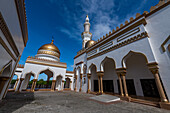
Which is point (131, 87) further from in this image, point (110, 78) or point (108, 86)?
point (108, 86)

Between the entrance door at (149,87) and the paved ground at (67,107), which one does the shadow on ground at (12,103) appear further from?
the entrance door at (149,87)

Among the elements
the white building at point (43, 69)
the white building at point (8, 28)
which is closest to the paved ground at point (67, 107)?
the white building at point (8, 28)

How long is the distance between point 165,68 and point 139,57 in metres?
3.47

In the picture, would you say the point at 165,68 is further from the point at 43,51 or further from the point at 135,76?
the point at 43,51

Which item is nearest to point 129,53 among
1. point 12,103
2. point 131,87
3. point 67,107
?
point 131,87

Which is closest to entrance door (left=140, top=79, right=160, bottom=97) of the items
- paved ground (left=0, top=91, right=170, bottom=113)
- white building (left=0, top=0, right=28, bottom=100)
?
paved ground (left=0, top=91, right=170, bottom=113)

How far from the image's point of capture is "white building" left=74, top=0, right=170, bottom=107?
4.77 metres

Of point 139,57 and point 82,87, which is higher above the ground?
point 139,57

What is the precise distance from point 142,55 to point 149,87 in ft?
10.0

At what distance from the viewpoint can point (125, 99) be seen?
5871 millimetres

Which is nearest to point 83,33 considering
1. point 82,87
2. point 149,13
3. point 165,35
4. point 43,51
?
point 43,51

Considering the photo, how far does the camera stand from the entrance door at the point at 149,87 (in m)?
6.50

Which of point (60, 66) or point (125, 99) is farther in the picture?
point (60, 66)

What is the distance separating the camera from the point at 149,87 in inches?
269
